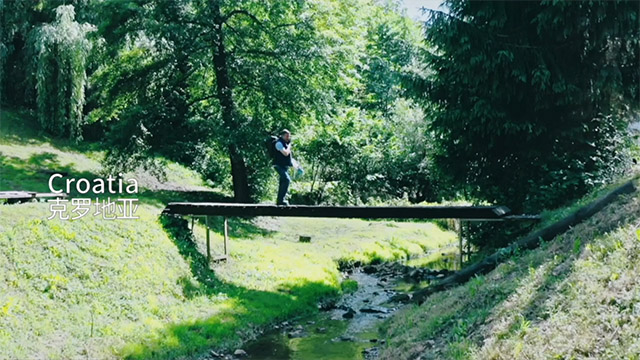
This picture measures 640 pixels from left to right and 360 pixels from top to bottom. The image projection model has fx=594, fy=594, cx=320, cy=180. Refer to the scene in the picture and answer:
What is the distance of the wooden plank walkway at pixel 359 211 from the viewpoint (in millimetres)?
15750

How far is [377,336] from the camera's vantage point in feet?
49.0

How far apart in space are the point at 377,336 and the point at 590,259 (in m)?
7.23

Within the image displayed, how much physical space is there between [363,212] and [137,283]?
21.5 feet

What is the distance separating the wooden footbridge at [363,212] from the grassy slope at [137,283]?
85cm

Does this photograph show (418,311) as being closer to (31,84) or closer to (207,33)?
(207,33)

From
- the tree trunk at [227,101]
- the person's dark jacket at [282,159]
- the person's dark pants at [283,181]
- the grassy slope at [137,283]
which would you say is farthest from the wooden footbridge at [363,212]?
the tree trunk at [227,101]

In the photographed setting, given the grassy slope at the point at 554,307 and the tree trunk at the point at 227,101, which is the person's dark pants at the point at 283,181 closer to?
the tree trunk at the point at 227,101

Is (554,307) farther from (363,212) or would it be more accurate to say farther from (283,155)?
(283,155)

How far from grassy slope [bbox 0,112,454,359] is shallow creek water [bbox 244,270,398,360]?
69cm

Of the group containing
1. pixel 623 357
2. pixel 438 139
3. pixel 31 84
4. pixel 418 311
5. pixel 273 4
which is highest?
pixel 273 4

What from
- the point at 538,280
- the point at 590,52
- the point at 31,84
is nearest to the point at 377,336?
the point at 538,280

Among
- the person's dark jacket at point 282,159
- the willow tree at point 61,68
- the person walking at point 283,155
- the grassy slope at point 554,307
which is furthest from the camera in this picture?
the willow tree at point 61,68

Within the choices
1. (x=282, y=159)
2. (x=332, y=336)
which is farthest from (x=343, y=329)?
(x=282, y=159)

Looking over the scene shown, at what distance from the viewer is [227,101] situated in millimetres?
24688
